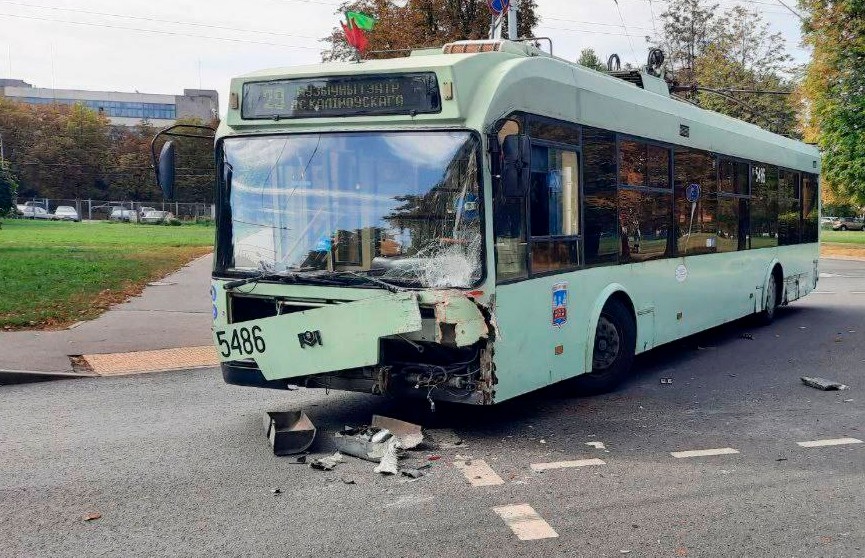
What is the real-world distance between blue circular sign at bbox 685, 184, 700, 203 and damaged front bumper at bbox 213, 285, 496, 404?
4758 mm

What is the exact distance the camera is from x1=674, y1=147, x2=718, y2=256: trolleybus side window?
32.7 ft

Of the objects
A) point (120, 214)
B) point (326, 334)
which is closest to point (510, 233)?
point (326, 334)

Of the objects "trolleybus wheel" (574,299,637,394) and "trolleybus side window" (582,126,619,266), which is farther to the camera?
→ "trolleybus wheel" (574,299,637,394)

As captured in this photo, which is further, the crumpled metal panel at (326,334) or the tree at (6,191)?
the tree at (6,191)

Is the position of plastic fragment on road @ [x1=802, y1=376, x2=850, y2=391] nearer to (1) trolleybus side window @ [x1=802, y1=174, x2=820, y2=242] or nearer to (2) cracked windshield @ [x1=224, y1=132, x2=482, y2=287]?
(2) cracked windshield @ [x1=224, y1=132, x2=482, y2=287]

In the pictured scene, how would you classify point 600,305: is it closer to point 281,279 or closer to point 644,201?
point 644,201

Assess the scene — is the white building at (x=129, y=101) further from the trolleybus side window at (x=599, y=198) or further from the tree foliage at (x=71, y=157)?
the trolleybus side window at (x=599, y=198)

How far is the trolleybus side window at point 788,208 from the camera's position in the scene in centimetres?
1390

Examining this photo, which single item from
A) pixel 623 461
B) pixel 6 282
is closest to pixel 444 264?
pixel 623 461

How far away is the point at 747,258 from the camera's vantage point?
40.9 feet

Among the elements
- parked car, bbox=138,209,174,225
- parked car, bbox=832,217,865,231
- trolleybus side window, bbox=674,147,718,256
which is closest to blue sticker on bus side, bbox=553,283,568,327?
trolleybus side window, bbox=674,147,718,256

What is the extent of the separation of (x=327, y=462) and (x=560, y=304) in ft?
8.16

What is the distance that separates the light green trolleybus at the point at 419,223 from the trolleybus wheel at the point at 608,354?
0.16 metres

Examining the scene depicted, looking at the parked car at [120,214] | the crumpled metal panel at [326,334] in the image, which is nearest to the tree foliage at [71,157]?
the parked car at [120,214]
